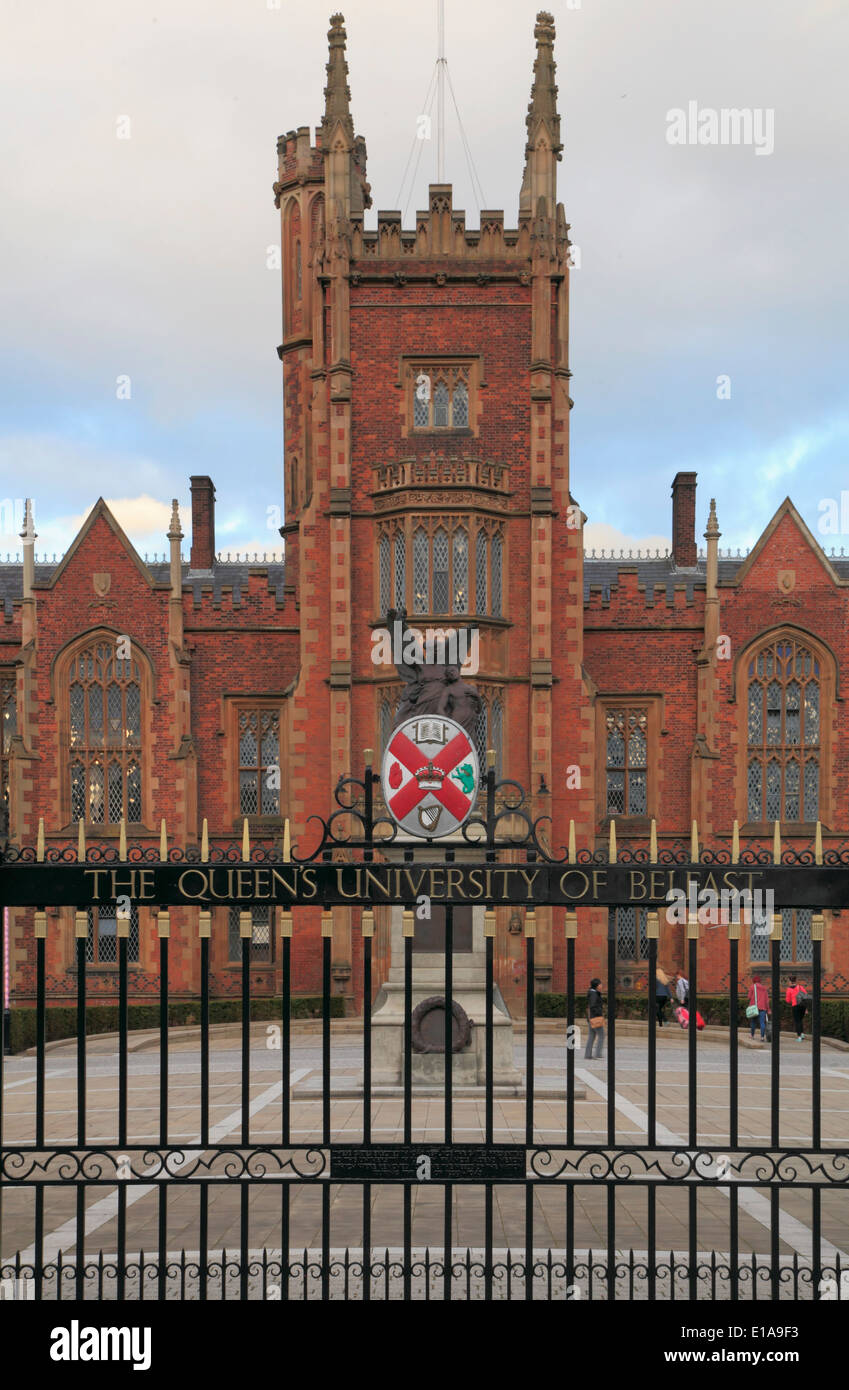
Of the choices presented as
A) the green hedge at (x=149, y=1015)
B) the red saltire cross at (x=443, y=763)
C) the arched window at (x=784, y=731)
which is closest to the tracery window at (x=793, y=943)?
the arched window at (x=784, y=731)

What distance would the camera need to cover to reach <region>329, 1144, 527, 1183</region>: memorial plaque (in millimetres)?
7852

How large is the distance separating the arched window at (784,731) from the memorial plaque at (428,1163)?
2731 cm

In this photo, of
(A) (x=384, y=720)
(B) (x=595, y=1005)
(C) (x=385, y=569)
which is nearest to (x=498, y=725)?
(A) (x=384, y=720)

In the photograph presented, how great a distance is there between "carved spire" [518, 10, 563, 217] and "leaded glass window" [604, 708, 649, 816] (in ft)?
43.1

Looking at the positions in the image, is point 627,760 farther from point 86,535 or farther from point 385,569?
point 86,535

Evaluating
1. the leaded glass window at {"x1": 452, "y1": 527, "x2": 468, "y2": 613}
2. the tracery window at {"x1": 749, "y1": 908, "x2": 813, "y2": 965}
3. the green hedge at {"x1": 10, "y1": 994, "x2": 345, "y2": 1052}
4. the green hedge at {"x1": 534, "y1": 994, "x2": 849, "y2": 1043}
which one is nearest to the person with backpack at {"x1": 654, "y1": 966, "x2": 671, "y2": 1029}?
the green hedge at {"x1": 534, "y1": 994, "x2": 849, "y2": 1043}

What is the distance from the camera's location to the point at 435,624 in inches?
1253

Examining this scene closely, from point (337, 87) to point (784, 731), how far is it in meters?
20.1

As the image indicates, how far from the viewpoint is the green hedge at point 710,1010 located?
95.2 ft

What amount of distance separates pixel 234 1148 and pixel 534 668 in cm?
2494

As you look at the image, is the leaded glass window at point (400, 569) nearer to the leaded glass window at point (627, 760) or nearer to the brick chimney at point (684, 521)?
the leaded glass window at point (627, 760)
